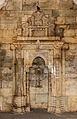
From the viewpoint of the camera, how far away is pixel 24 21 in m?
7.57

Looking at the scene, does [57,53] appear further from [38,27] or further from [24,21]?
[24,21]

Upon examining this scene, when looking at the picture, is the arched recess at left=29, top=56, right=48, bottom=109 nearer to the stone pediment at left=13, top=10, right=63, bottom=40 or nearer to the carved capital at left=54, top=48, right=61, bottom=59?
the carved capital at left=54, top=48, right=61, bottom=59

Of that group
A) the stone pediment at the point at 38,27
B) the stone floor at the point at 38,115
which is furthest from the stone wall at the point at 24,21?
the stone floor at the point at 38,115

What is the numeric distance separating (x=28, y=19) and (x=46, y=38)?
119 centimetres

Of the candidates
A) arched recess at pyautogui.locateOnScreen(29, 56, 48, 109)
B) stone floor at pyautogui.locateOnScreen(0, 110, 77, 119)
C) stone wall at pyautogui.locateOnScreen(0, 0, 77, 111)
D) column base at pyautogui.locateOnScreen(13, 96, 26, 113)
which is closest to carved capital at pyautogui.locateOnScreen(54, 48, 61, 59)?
stone wall at pyautogui.locateOnScreen(0, 0, 77, 111)

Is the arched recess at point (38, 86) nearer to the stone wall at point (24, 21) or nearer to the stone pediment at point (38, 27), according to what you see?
the stone wall at point (24, 21)

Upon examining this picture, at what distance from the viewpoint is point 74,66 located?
755 centimetres

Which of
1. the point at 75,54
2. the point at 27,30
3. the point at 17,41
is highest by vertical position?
the point at 27,30

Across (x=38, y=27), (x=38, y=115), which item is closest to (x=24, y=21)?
(x=38, y=27)

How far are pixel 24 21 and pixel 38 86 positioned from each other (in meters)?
2.99

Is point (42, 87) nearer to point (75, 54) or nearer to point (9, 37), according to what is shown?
point (75, 54)

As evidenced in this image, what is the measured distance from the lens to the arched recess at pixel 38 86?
7535 millimetres

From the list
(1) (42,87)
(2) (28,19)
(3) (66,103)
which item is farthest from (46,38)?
→ (3) (66,103)

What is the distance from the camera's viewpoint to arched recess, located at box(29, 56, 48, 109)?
7.54 m
